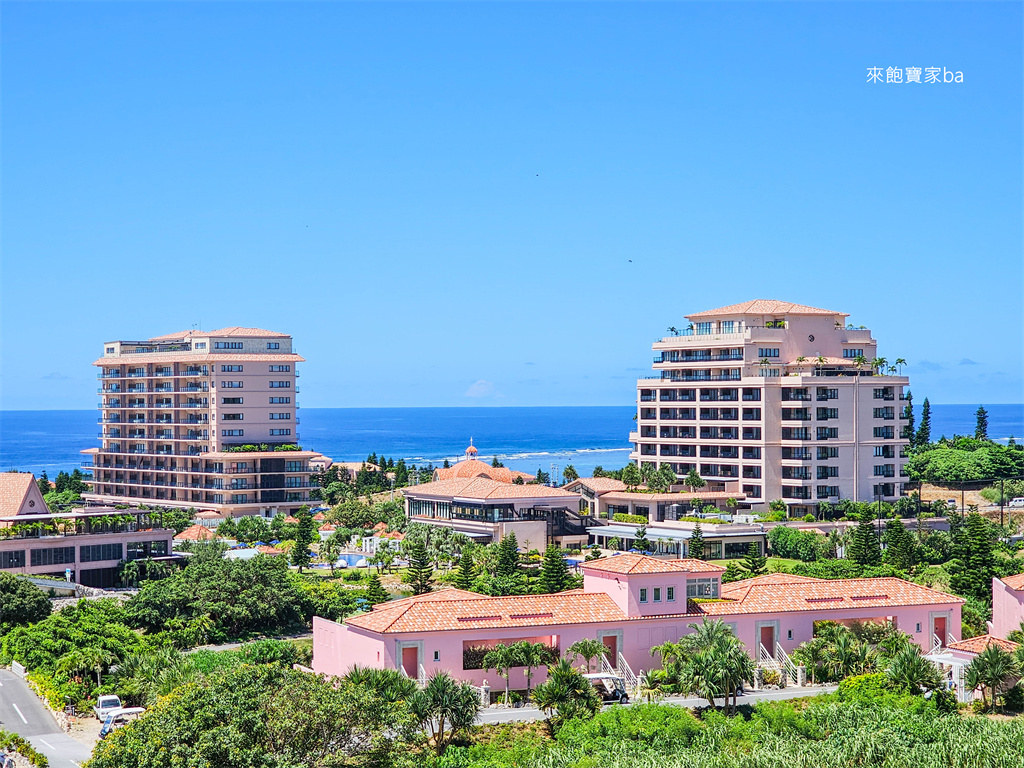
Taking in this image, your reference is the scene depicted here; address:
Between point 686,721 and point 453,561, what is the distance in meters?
39.3

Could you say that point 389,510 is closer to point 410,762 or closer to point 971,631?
point 971,631

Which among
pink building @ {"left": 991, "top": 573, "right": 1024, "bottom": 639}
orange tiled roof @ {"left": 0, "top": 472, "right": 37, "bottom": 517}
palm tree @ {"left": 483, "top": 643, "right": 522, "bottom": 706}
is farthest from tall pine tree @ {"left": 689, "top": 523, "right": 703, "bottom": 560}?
orange tiled roof @ {"left": 0, "top": 472, "right": 37, "bottom": 517}

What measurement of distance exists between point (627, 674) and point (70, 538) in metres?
36.7

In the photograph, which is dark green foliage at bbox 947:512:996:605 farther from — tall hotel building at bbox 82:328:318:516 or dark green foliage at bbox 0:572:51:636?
tall hotel building at bbox 82:328:318:516

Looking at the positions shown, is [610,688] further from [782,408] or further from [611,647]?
[782,408]

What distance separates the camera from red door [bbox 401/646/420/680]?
48969 millimetres

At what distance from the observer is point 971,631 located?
59.0 meters

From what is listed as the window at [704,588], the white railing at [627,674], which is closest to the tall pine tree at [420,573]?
the window at [704,588]

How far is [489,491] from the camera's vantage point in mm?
89375

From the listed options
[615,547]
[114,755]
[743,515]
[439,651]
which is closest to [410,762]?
[114,755]

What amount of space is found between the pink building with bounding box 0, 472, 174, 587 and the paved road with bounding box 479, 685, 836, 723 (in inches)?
1380

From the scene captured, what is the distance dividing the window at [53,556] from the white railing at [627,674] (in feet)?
119

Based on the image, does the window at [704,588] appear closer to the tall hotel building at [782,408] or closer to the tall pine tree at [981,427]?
the tall hotel building at [782,408]

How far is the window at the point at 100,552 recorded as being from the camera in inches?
2904
